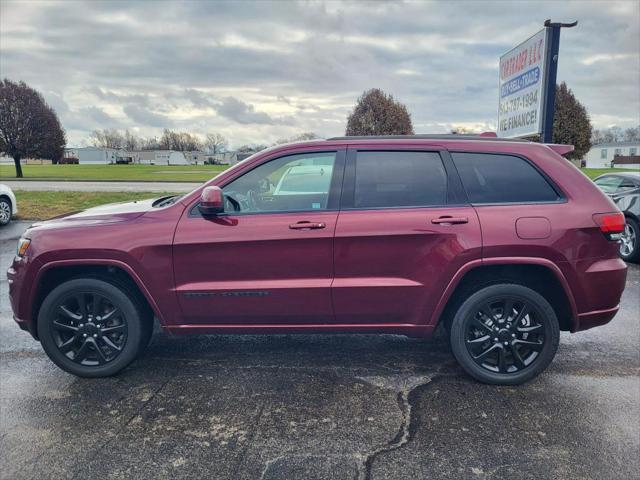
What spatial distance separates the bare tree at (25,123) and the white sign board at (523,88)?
34.5 m

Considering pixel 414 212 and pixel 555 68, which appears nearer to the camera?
pixel 414 212

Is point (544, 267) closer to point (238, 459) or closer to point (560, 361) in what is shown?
point (560, 361)

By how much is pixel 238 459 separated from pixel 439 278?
5.90 feet

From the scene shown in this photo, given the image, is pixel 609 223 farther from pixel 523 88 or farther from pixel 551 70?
pixel 523 88

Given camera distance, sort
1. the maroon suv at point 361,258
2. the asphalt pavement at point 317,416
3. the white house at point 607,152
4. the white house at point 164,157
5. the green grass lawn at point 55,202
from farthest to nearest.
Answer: the white house at point 164,157 → the white house at point 607,152 → the green grass lawn at point 55,202 → the maroon suv at point 361,258 → the asphalt pavement at point 317,416

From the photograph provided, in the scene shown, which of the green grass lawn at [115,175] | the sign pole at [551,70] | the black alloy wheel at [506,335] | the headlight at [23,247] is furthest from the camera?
the green grass lawn at [115,175]

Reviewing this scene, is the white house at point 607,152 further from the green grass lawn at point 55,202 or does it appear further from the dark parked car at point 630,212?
the green grass lawn at point 55,202

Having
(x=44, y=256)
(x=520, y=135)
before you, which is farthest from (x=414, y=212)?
(x=520, y=135)

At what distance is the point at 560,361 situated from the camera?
420 cm

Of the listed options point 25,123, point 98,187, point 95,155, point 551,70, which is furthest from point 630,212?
point 95,155

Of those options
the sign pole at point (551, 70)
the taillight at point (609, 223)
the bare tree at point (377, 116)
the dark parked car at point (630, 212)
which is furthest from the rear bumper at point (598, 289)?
the bare tree at point (377, 116)

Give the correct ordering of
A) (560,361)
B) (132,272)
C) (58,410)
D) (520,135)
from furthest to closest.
→ 1. (520,135)
2. (560,361)
3. (132,272)
4. (58,410)

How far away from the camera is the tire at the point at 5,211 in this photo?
1174cm

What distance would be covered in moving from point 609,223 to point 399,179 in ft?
5.02
